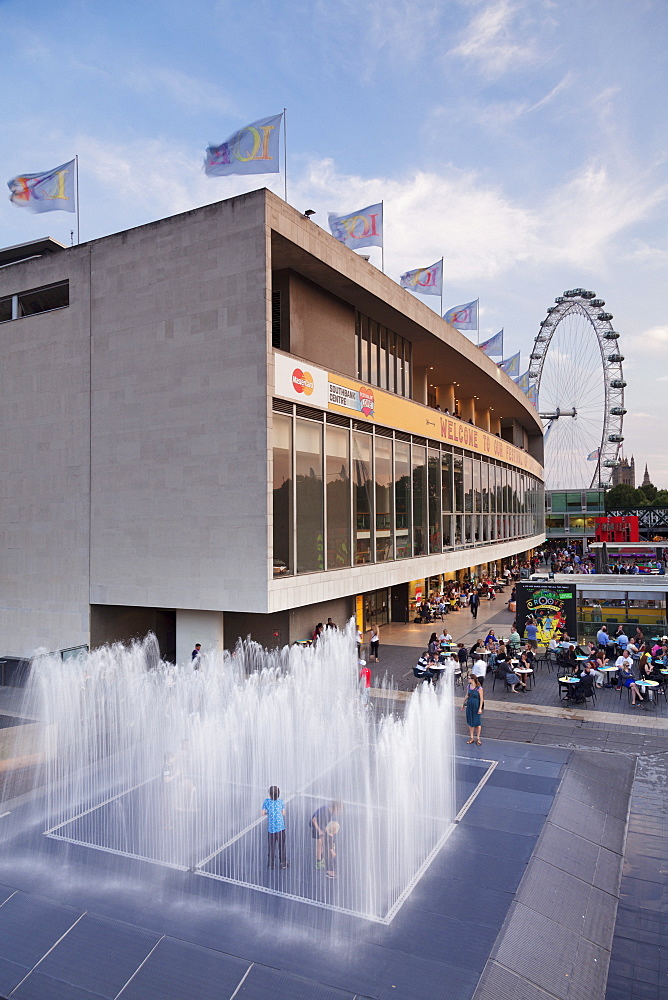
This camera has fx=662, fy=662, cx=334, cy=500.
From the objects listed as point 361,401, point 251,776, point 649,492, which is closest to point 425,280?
point 361,401

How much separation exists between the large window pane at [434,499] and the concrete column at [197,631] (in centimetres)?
1565

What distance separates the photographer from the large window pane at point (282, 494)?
22453 mm

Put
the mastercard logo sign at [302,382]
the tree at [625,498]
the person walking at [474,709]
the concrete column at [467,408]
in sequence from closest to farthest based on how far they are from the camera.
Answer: the person walking at [474,709] < the mastercard logo sign at [302,382] < the concrete column at [467,408] < the tree at [625,498]

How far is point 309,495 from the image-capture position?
80.7ft

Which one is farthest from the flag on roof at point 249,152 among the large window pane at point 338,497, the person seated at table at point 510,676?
the person seated at table at point 510,676

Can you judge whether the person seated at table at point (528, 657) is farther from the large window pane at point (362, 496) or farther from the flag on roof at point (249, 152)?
the flag on roof at point (249, 152)

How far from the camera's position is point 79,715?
1930cm

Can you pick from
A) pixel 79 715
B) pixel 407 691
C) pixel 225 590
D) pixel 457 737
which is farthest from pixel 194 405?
pixel 457 737

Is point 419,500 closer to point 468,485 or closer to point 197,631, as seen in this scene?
point 468,485

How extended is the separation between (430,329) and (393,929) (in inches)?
1183

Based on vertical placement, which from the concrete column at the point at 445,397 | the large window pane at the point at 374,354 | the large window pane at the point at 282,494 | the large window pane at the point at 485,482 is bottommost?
the large window pane at the point at 282,494

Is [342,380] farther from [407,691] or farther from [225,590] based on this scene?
[407,691]

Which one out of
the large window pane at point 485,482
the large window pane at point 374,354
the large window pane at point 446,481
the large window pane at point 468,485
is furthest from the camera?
the large window pane at point 485,482

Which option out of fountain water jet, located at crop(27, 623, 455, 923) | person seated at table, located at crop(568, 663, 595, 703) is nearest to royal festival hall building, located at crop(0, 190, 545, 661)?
fountain water jet, located at crop(27, 623, 455, 923)
